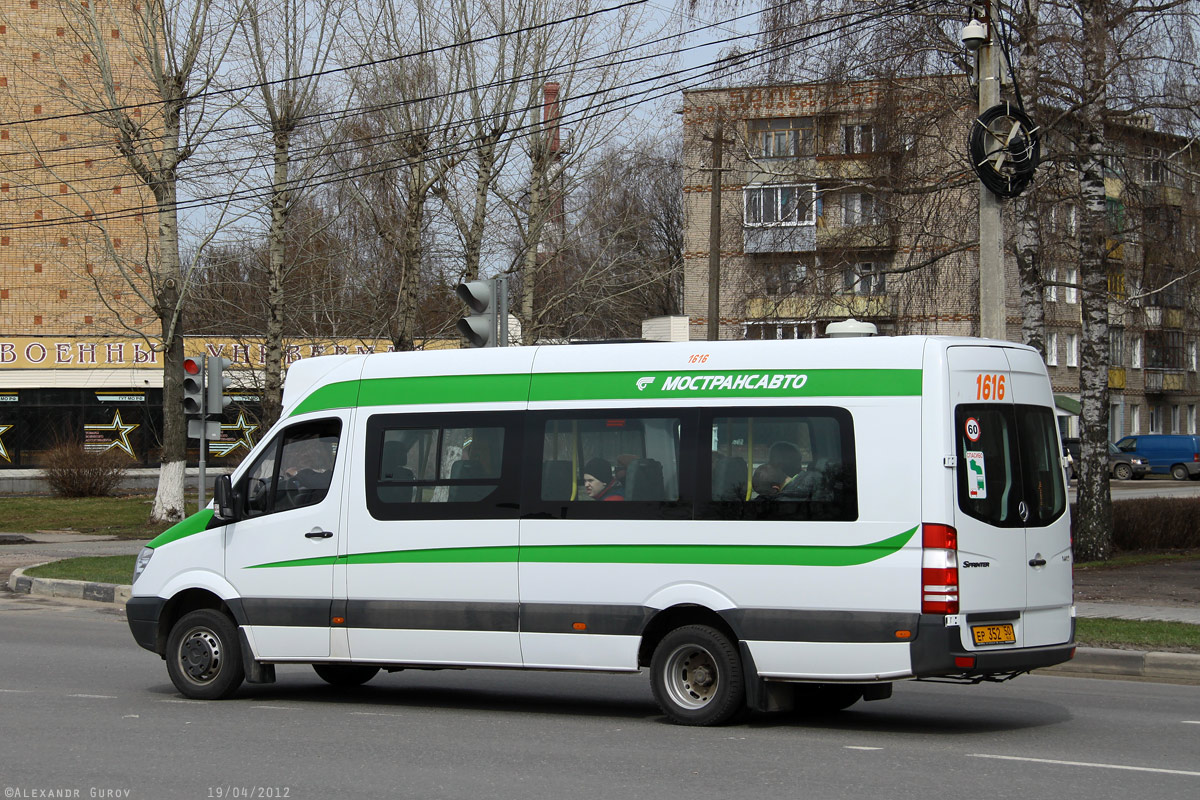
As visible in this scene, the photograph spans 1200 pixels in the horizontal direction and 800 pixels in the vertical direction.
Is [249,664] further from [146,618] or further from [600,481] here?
[600,481]

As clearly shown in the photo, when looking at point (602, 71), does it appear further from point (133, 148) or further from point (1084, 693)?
point (1084, 693)

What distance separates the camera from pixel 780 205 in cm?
1922

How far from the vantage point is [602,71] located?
27328 millimetres

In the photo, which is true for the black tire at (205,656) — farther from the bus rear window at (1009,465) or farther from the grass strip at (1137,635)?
the grass strip at (1137,635)

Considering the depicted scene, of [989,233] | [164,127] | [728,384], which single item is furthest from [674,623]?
[164,127]

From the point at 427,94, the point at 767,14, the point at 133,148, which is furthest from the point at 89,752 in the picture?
the point at 133,148

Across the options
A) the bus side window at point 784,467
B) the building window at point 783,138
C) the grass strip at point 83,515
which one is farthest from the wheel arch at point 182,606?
the grass strip at point 83,515

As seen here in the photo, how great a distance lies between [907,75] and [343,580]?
11.1 m

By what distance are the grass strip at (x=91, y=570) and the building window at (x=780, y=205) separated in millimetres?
9674

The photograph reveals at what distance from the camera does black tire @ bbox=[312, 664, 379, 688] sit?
10.6m

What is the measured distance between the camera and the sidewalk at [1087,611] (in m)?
11.8

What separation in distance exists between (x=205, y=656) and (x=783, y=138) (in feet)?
38.1

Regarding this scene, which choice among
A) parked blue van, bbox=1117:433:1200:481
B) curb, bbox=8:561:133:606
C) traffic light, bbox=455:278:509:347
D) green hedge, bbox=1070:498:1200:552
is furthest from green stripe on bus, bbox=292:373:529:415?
parked blue van, bbox=1117:433:1200:481

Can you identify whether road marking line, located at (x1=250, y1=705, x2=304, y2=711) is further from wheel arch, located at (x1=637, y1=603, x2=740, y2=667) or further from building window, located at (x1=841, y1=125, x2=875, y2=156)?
building window, located at (x1=841, y1=125, x2=875, y2=156)
